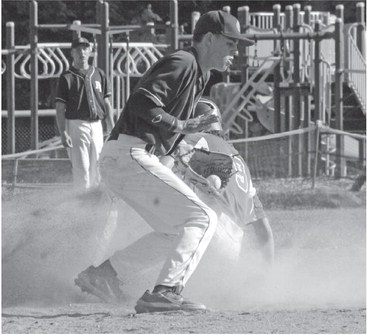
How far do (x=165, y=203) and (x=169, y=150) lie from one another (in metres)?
0.38

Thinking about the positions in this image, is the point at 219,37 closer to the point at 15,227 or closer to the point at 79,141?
the point at 15,227

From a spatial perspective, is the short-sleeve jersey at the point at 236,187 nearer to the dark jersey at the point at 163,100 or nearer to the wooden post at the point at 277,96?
the dark jersey at the point at 163,100

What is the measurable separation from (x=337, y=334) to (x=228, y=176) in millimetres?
2312

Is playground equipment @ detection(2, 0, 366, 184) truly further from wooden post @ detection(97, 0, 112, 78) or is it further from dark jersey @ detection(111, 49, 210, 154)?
dark jersey @ detection(111, 49, 210, 154)

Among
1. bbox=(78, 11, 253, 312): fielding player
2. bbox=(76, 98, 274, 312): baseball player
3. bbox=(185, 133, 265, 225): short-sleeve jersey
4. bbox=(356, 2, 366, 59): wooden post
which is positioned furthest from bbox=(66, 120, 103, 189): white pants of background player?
bbox=(356, 2, 366, 59): wooden post

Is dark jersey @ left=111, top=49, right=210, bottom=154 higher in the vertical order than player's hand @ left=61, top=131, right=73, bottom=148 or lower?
higher

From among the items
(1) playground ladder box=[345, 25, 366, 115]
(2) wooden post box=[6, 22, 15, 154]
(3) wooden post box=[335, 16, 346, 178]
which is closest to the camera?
(3) wooden post box=[335, 16, 346, 178]

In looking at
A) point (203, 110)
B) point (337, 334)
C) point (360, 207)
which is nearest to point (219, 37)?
→ point (203, 110)

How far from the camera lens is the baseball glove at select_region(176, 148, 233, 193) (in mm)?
7707

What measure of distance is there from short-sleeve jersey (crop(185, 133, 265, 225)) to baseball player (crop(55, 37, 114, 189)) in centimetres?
348

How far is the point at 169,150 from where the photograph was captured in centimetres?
657

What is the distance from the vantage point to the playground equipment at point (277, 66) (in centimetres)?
1767

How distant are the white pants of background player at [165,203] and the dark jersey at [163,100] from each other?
9cm

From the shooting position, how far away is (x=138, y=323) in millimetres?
6016
